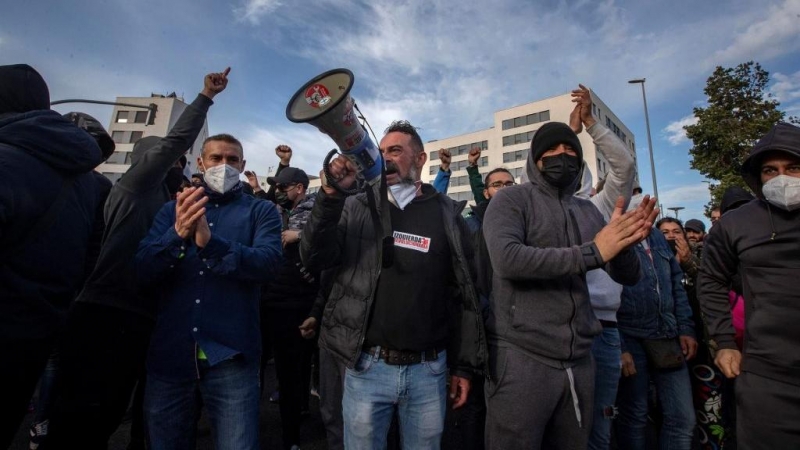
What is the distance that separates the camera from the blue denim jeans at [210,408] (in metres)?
2.03

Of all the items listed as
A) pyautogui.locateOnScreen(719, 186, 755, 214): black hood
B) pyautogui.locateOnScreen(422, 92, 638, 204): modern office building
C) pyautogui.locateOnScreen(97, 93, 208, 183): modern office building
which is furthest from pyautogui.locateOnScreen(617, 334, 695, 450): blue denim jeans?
pyautogui.locateOnScreen(97, 93, 208, 183): modern office building

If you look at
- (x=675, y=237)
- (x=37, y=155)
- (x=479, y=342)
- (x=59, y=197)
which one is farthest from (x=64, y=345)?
(x=675, y=237)

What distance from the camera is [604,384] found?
2629 millimetres

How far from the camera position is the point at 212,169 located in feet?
7.96

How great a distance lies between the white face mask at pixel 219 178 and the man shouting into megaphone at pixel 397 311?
74 cm

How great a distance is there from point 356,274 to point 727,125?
18007 millimetres

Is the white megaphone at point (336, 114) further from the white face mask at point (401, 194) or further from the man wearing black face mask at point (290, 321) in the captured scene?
the man wearing black face mask at point (290, 321)

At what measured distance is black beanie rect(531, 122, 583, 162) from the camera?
228 centimetres

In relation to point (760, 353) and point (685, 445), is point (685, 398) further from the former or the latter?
point (760, 353)

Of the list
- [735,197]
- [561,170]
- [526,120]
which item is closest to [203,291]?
[561,170]

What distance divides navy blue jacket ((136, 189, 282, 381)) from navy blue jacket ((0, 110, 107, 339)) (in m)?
0.32

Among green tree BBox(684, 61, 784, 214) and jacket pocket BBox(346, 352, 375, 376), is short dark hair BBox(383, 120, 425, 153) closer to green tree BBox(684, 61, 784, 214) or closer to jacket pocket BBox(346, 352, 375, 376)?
jacket pocket BBox(346, 352, 375, 376)

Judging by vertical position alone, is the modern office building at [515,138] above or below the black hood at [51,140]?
above

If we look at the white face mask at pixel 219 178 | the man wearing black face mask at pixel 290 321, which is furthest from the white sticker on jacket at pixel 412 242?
the man wearing black face mask at pixel 290 321
